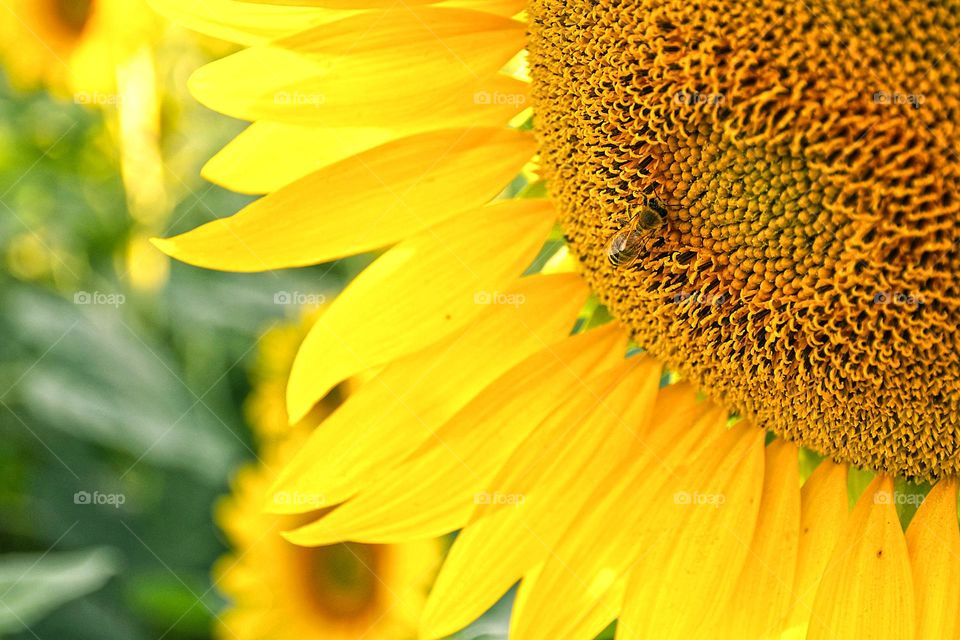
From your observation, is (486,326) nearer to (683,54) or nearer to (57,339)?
(683,54)

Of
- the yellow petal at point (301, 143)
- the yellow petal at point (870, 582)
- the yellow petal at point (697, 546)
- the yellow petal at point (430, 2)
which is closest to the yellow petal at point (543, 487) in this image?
the yellow petal at point (697, 546)

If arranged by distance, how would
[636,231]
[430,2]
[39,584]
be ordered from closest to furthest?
[636,231] < [430,2] < [39,584]

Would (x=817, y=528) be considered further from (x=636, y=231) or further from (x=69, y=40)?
(x=69, y=40)

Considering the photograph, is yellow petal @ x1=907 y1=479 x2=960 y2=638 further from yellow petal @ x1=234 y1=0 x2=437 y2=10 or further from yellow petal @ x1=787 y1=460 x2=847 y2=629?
yellow petal @ x1=234 y1=0 x2=437 y2=10

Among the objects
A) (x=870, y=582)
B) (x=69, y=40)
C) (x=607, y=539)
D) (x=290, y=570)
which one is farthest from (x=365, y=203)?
(x=69, y=40)

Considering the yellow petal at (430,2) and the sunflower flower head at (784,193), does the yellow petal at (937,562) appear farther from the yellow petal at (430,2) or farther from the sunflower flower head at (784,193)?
the yellow petal at (430,2)
